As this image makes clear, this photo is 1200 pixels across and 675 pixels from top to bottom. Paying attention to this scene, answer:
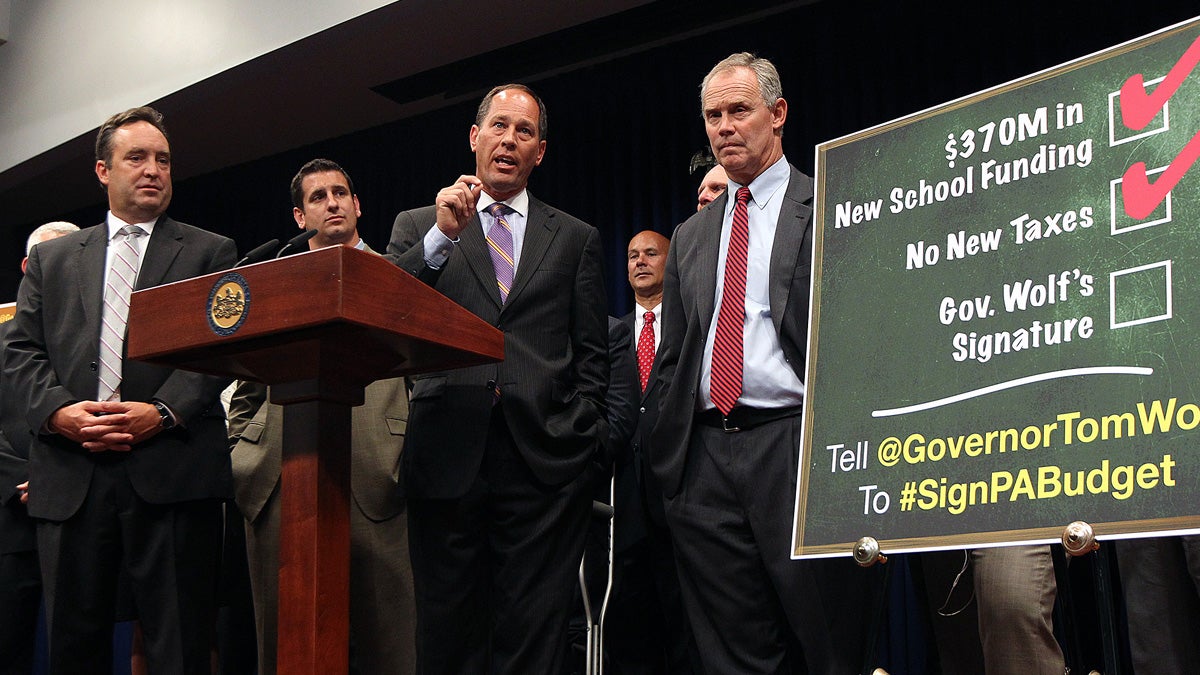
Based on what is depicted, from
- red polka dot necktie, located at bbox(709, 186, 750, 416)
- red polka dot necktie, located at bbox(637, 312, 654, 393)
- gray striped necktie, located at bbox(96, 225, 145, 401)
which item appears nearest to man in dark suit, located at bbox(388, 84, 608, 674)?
red polka dot necktie, located at bbox(709, 186, 750, 416)

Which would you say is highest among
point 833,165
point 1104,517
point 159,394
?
point 833,165

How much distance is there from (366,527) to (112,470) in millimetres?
705

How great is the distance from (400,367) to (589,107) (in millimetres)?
4144

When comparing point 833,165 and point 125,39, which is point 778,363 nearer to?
point 833,165

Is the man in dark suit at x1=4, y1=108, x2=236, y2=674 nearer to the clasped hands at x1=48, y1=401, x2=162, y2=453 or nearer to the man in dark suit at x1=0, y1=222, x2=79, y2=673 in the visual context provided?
the clasped hands at x1=48, y1=401, x2=162, y2=453

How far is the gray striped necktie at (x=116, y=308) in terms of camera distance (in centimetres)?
278

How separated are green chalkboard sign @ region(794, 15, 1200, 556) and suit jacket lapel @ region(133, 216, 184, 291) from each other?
5.24 ft

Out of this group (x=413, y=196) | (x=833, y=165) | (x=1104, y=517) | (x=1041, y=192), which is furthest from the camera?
(x=413, y=196)

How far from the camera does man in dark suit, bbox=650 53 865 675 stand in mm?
2320

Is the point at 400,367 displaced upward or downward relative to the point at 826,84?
downward

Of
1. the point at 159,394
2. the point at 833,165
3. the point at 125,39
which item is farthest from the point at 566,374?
the point at 125,39

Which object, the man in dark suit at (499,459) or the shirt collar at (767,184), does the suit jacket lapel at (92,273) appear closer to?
the man in dark suit at (499,459)

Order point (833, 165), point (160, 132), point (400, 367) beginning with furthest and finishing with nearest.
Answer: point (160, 132), point (833, 165), point (400, 367)

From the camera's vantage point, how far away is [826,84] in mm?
5207
